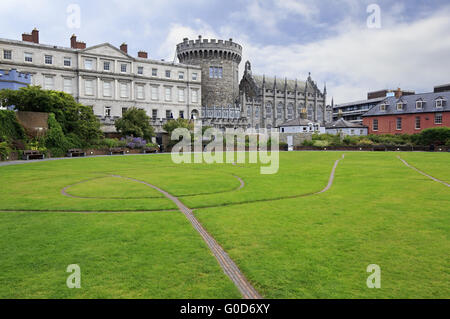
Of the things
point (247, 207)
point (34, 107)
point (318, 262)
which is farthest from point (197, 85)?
point (318, 262)

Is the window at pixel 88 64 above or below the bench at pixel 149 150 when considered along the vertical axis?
above

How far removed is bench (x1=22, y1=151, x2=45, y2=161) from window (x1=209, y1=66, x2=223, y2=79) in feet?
152

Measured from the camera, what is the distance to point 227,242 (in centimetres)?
695

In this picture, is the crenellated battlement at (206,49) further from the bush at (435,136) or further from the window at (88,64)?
the bush at (435,136)

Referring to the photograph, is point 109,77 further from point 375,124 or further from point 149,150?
point 375,124

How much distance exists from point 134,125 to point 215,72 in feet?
103

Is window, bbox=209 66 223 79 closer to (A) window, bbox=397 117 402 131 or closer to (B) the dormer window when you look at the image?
(A) window, bbox=397 117 402 131

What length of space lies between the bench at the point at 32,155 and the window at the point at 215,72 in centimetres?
4628

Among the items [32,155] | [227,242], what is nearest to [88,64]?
[32,155]

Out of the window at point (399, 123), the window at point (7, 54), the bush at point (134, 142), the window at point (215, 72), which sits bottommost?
the bush at point (134, 142)

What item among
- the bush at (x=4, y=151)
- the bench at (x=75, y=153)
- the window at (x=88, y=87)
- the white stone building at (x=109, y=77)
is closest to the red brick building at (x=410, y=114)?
the white stone building at (x=109, y=77)

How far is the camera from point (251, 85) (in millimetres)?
83562

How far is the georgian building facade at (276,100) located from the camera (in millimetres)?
79312

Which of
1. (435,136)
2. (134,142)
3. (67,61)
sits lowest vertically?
(134,142)
